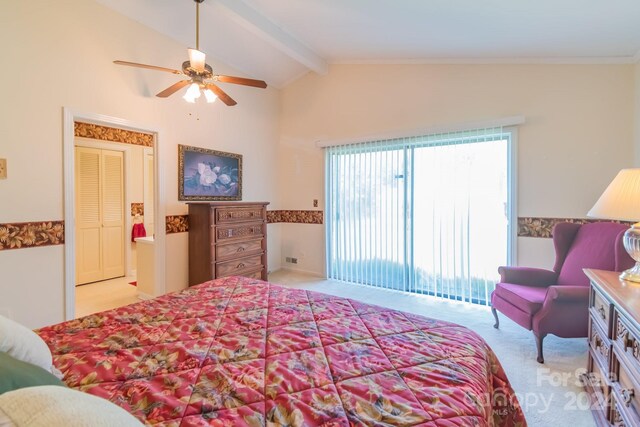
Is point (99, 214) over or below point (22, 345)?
over

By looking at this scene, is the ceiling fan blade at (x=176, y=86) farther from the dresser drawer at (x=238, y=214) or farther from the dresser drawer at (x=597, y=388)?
the dresser drawer at (x=597, y=388)

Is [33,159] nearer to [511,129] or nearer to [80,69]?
[80,69]

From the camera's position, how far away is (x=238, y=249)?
147 inches

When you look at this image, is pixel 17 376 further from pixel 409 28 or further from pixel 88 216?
pixel 88 216

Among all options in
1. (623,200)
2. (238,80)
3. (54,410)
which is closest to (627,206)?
(623,200)

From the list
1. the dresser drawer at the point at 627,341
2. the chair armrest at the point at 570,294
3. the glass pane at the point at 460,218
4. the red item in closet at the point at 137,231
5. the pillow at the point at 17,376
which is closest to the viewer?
the pillow at the point at 17,376

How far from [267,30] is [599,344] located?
394cm

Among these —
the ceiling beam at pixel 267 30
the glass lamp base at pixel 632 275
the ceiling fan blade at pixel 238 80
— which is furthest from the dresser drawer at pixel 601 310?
the ceiling beam at pixel 267 30

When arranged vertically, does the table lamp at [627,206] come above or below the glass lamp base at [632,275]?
above

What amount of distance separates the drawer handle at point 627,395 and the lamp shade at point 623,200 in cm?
84

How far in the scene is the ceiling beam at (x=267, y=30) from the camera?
2.90 m

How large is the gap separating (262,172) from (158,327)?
3.61m

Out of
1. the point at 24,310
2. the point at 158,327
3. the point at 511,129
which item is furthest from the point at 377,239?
the point at 24,310

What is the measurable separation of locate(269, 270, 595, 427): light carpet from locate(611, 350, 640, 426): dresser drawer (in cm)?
47
